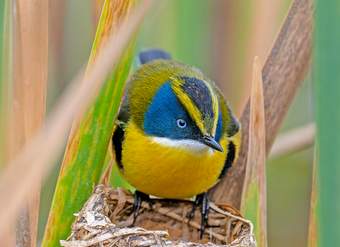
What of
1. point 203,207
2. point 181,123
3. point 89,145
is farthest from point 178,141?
point 89,145

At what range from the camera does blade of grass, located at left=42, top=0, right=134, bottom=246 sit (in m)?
1.25

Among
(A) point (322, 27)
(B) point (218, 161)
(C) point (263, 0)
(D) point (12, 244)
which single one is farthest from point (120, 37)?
(C) point (263, 0)

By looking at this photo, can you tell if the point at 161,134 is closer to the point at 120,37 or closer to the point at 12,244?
the point at 12,244

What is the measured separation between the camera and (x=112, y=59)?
2.79 ft

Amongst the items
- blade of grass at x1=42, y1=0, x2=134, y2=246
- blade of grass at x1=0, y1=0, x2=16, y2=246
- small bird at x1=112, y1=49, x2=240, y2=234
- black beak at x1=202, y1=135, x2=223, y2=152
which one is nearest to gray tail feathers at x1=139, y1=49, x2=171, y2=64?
small bird at x1=112, y1=49, x2=240, y2=234

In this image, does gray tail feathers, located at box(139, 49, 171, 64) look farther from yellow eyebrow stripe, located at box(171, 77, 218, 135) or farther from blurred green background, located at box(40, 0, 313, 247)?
yellow eyebrow stripe, located at box(171, 77, 218, 135)

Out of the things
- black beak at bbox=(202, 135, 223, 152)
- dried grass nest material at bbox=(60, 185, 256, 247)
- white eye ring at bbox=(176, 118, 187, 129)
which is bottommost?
dried grass nest material at bbox=(60, 185, 256, 247)

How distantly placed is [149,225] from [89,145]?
0.60 m

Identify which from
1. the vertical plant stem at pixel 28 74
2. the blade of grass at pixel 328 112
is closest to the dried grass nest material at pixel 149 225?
the vertical plant stem at pixel 28 74

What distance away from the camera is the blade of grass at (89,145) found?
1.25 metres

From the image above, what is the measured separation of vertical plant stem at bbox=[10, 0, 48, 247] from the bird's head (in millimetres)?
455

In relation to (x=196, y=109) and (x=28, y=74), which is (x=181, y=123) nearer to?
(x=196, y=109)

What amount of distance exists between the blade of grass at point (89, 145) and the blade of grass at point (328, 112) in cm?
43

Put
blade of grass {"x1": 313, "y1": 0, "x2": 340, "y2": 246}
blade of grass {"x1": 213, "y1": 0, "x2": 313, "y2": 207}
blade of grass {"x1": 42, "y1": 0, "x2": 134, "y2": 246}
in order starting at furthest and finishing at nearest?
blade of grass {"x1": 213, "y1": 0, "x2": 313, "y2": 207} < blade of grass {"x1": 42, "y1": 0, "x2": 134, "y2": 246} < blade of grass {"x1": 313, "y1": 0, "x2": 340, "y2": 246}
